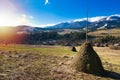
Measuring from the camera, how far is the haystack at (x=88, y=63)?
22.3 m

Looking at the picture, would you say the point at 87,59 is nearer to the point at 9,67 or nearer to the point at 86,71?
the point at 86,71

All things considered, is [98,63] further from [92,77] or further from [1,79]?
[1,79]

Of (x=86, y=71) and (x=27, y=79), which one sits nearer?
(x=27, y=79)

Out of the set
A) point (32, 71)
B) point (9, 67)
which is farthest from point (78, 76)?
point (9, 67)

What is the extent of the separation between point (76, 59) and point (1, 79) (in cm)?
882

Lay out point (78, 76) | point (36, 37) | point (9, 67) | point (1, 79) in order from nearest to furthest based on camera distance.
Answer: point (1, 79) < point (78, 76) < point (9, 67) < point (36, 37)

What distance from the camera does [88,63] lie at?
73.5 feet

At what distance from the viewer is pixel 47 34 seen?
457 ft

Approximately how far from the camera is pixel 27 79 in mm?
18000

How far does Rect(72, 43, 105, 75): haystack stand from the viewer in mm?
22312

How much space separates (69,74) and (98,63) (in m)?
3.44

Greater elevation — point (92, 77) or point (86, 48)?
point (86, 48)

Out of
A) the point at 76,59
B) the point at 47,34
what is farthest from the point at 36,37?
the point at 76,59

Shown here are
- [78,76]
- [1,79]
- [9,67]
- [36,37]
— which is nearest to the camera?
[1,79]
